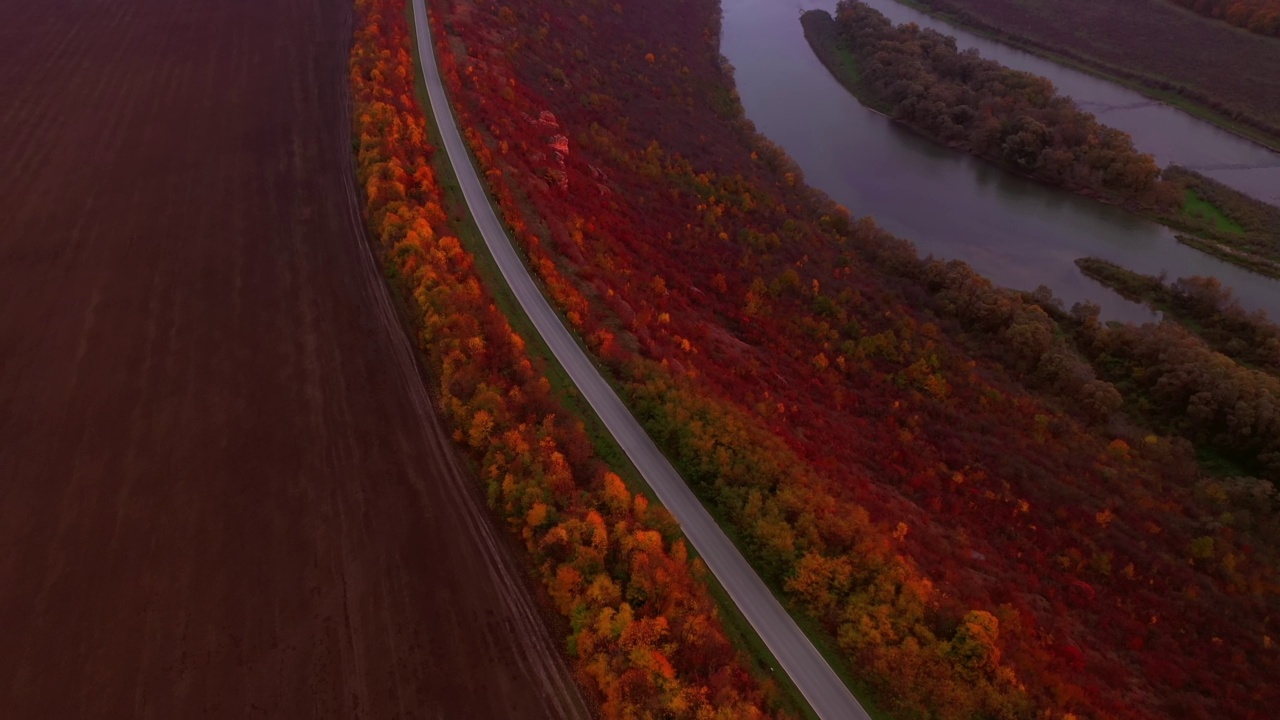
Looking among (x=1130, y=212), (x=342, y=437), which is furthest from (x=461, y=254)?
(x=1130, y=212)

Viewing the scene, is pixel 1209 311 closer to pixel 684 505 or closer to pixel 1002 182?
pixel 1002 182

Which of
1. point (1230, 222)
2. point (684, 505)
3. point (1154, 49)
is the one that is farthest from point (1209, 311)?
point (1154, 49)

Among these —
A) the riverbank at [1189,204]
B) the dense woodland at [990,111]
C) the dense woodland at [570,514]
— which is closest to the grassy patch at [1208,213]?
the riverbank at [1189,204]

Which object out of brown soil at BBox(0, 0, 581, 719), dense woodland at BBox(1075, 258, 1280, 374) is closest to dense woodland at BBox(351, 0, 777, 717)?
brown soil at BBox(0, 0, 581, 719)

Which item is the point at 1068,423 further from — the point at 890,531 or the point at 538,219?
the point at 538,219

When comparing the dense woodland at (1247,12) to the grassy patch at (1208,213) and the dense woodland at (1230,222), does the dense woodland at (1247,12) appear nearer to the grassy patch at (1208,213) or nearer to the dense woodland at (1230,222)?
the dense woodland at (1230,222)

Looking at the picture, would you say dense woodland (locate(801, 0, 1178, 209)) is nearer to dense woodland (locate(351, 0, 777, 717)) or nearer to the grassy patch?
the grassy patch
